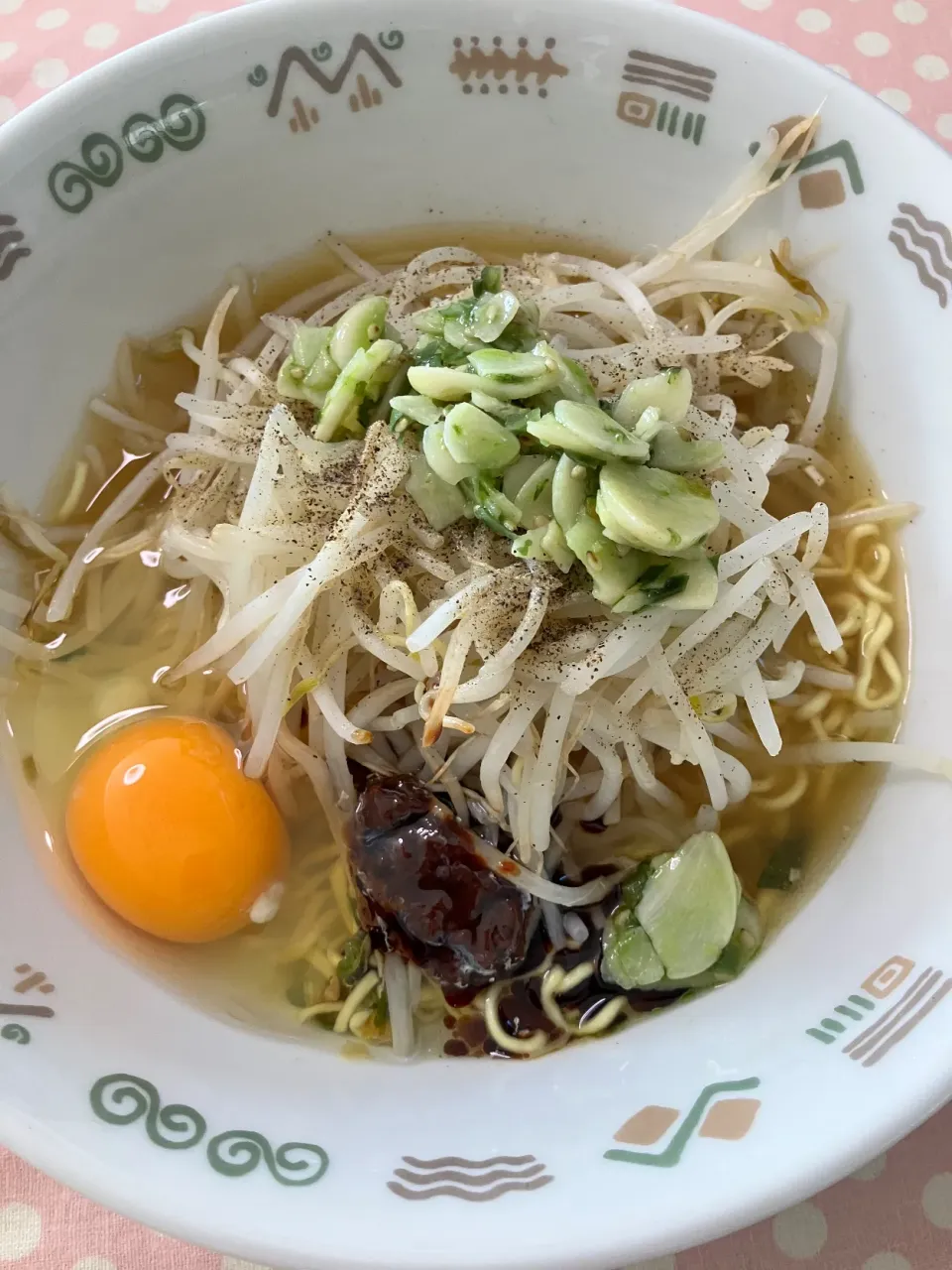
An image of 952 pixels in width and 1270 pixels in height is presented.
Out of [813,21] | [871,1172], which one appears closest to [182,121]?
[813,21]

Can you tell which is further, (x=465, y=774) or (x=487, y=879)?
(x=465, y=774)

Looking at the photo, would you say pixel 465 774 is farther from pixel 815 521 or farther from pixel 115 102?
pixel 115 102

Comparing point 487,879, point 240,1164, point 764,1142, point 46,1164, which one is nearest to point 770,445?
point 487,879

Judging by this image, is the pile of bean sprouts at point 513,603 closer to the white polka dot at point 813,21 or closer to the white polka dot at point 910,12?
the white polka dot at point 813,21

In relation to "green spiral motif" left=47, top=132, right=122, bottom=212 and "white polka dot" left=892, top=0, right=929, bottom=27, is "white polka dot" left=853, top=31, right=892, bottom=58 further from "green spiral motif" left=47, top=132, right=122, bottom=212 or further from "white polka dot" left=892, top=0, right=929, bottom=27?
"green spiral motif" left=47, top=132, right=122, bottom=212

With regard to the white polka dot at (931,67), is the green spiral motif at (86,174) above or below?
above

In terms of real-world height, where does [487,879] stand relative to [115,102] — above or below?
below

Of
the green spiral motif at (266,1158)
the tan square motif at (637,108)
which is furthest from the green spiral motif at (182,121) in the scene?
the green spiral motif at (266,1158)
